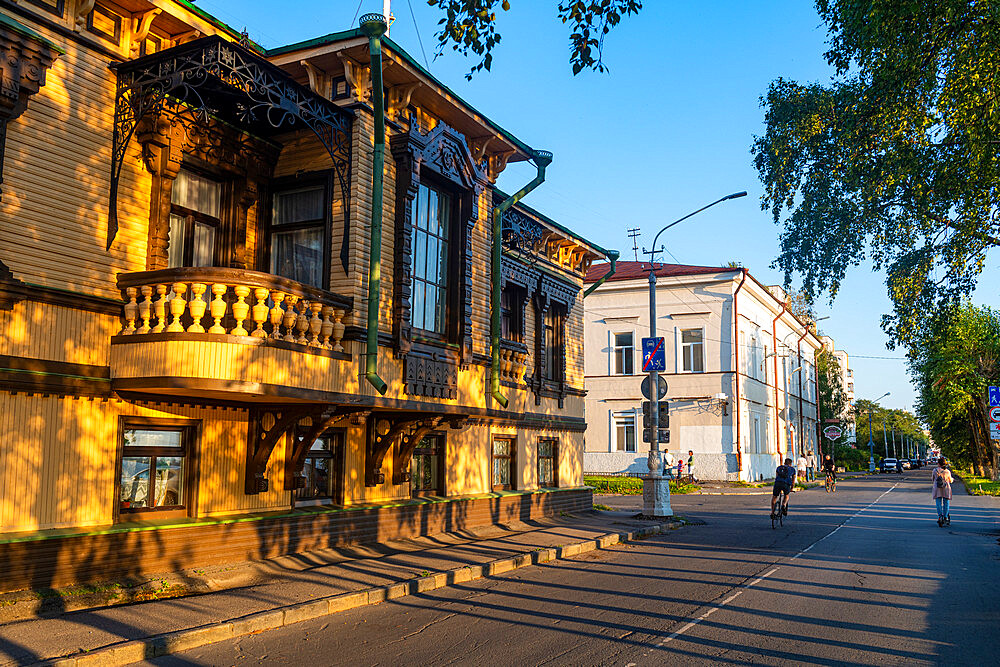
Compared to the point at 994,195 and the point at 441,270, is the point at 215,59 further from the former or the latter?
the point at 994,195

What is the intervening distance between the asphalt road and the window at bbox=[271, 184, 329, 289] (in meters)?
5.82

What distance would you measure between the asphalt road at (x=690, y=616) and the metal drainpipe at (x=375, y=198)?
393 centimetres

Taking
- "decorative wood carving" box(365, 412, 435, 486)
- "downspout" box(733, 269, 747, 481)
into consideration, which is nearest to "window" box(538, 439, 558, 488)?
"decorative wood carving" box(365, 412, 435, 486)

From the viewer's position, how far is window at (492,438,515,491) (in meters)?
19.0

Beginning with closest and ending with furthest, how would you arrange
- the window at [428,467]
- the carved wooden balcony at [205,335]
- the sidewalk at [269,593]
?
the sidewalk at [269,593] < the carved wooden balcony at [205,335] < the window at [428,467]

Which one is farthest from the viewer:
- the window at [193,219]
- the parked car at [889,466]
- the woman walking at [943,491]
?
the parked car at [889,466]

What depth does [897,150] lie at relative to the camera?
15258 millimetres

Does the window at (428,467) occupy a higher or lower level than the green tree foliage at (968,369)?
lower

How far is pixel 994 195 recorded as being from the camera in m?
15.1

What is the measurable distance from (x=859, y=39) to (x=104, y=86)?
12577 mm

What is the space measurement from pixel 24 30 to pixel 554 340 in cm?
1554

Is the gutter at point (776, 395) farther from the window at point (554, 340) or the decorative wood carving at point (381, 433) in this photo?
the decorative wood carving at point (381, 433)

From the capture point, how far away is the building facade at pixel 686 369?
4090 centimetres

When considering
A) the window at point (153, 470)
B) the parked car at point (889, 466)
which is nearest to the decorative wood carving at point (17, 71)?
the window at point (153, 470)
